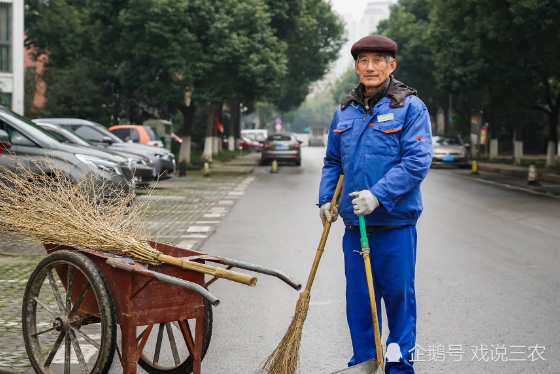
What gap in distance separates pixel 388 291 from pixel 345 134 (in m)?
0.84

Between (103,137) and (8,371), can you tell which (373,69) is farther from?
(103,137)

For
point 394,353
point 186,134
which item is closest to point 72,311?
point 394,353

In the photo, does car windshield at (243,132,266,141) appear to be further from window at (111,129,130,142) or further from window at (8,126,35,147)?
window at (8,126,35,147)

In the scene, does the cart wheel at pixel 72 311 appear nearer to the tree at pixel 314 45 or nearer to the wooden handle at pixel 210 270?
the wooden handle at pixel 210 270

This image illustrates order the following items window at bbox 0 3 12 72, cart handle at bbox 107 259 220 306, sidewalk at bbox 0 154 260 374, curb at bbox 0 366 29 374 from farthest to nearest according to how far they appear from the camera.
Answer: window at bbox 0 3 12 72, sidewalk at bbox 0 154 260 374, curb at bbox 0 366 29 374, cart handle at bbox 107 259 220 306

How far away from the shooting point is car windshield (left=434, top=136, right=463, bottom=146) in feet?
119

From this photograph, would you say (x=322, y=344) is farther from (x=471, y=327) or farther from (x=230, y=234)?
(x=230, y=234)

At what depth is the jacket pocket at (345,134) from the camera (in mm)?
4293

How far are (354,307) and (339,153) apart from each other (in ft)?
2.73

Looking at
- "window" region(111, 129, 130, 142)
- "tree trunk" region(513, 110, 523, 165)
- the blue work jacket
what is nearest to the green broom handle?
the blue work jacket

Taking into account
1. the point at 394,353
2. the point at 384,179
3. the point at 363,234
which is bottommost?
the point at 394,353

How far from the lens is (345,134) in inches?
170

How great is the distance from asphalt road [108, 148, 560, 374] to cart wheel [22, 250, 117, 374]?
66 cm

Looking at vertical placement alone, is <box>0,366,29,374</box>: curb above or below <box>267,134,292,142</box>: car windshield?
below
